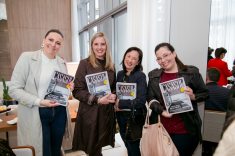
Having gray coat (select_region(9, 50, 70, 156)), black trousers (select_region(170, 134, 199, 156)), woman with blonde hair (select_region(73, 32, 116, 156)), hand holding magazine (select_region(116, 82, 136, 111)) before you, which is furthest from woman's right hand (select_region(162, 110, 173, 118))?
gray coat (select_region(9, 50, 70, 156))

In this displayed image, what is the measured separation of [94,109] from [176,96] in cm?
81

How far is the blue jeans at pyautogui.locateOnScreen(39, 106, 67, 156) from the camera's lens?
7.08 ft

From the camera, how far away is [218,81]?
269 cm

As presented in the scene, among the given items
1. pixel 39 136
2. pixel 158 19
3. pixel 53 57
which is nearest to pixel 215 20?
pixel 158 19

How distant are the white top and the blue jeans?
0.60 ft

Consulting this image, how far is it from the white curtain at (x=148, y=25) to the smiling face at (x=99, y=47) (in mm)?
889

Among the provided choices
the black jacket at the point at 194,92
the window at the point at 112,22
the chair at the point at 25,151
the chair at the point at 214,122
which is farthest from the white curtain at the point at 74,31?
the black jacket at the point at 194,92

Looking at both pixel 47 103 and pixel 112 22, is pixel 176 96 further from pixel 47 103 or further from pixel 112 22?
pixel 112 22

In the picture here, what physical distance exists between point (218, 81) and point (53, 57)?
6.59ft

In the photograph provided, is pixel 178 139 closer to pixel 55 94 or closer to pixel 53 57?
pixel 55 94

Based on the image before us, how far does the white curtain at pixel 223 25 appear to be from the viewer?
2.45 meters

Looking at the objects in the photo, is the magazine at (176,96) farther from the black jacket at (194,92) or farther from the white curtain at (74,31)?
the white curtain at (74,31)

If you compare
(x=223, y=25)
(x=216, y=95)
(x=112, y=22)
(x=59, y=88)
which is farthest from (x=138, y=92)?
(x=112, y=22)

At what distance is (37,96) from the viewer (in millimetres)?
2105
